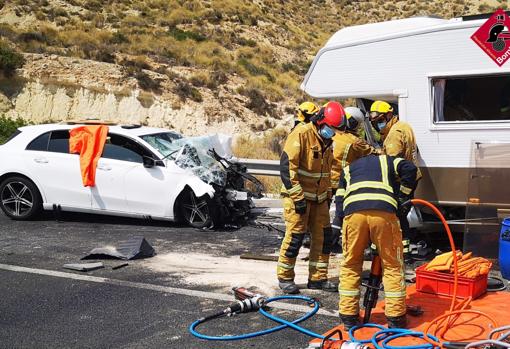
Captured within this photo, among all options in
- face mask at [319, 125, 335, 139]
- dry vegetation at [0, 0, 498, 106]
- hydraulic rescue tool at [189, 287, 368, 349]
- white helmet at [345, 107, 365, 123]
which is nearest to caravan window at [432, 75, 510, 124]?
white helmet at [345, 107, 365, 123]

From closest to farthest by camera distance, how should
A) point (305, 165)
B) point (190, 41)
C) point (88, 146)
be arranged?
point (305, 165), point (88, 146), point (190, 41)

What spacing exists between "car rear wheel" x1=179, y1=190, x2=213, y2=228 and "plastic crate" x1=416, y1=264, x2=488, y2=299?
4006 millimetres

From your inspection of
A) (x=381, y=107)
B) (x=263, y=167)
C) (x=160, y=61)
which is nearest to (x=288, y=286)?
(x=381, y=107)

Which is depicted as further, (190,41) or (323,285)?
(190,41)

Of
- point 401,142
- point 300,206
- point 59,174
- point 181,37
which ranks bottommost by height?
point 300,206

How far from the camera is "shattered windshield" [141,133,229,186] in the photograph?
9.41 m

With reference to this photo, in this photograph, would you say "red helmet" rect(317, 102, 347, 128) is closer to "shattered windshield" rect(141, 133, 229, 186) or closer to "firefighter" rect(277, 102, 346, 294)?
"firefighter" rect(277, 102, 346, 294)

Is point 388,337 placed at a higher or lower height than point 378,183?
lower

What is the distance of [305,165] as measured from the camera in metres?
6.18

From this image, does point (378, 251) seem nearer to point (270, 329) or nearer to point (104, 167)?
point (270, 329)

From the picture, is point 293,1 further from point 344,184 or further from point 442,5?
point 344,184

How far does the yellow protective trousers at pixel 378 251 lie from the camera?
480 centimetres

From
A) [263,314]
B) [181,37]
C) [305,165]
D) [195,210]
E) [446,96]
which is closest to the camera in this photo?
[263,314]

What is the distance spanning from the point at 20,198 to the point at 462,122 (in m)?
6.91
